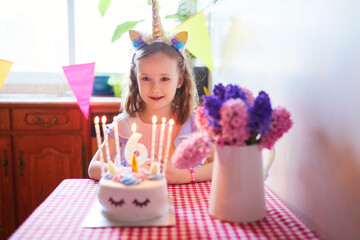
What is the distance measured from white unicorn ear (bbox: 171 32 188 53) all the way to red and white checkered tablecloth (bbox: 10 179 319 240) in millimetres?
552

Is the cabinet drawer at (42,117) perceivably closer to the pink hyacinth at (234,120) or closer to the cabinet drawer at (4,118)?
the cabinet drawer at (4,118)

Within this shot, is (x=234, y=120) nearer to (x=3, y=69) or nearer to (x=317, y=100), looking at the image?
(x=317, y=100)

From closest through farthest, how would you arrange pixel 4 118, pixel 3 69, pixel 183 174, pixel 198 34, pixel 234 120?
pixel 234 120, pixel 183 174, pixel 3 69, pixel 198 34, pixel 4 118

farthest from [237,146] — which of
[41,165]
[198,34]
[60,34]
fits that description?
[60,34]

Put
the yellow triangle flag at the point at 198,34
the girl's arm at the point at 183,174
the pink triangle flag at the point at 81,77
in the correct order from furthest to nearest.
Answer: the yellow triangle flag at the point at 198,34 < the pink triangle flag at the point at 81,77 < the girl's arm at the point at 183,174

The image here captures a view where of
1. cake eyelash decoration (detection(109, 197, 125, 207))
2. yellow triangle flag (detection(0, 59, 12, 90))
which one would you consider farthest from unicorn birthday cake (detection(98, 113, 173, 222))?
yellow triangle flag (detection(0, 59, 12, 90))

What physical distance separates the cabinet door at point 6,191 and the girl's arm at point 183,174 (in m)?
1.46

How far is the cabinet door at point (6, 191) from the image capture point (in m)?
2.13

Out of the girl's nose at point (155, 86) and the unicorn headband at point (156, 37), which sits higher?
the unicorn headband at point (156, 37)

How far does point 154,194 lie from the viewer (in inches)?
29.9

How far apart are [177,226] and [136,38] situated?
2.26 ft

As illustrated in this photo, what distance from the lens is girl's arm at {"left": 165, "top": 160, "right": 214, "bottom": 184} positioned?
1.05 meters

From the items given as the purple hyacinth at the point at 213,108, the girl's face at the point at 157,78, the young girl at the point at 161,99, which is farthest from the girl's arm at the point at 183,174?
the purple hyacinth at the point at 213,108

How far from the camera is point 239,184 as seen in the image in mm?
758
